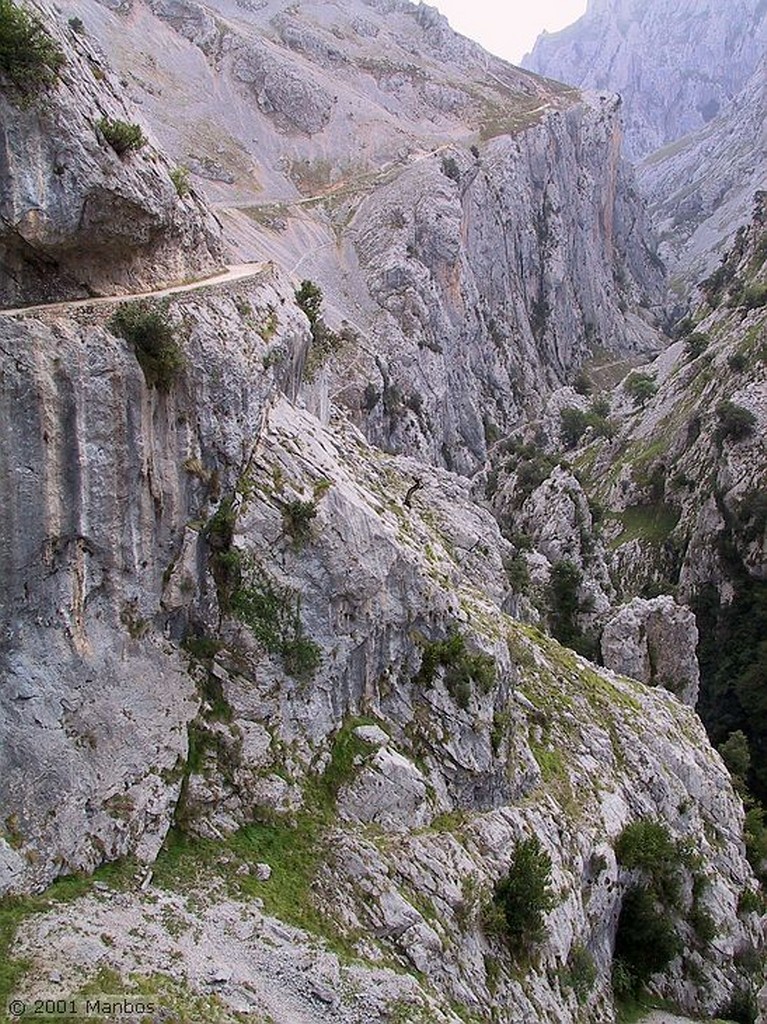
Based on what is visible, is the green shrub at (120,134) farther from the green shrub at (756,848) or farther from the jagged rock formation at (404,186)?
the green shrub at (756,848)

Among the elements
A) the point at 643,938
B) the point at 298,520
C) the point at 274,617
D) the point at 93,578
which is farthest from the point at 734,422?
the point at 93,578

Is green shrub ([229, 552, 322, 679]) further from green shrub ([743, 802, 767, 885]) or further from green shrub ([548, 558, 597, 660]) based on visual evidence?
green shrub ([548, 558, 597, 660])

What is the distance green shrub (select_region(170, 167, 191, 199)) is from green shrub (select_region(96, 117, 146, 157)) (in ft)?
9.53

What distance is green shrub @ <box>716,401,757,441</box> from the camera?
80250mm

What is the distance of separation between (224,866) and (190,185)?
855 inches

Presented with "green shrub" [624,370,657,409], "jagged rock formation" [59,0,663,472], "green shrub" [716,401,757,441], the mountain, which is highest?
"jagged rock formation" [59,0,663,472]

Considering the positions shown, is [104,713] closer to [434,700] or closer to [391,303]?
[434,700]

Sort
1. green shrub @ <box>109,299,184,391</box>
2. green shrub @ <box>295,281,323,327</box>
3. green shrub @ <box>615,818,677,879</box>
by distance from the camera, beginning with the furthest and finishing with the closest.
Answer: green shrub @ <box>295,281,323,327</box>
green shrub @ <box>615,818,677,879</box>
green shrub @ <box>109,299,184,391</box>

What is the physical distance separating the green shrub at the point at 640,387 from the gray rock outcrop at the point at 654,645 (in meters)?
59.7

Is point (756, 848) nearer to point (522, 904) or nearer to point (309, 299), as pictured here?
point (522, 904)

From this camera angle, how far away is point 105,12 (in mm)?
96875

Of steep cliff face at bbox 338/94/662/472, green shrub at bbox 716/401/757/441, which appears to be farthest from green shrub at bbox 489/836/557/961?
green shrub at bbox 716/401/757/441

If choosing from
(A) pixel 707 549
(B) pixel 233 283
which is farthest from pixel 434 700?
(A) pixel 707 549

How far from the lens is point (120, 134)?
22.0 m
